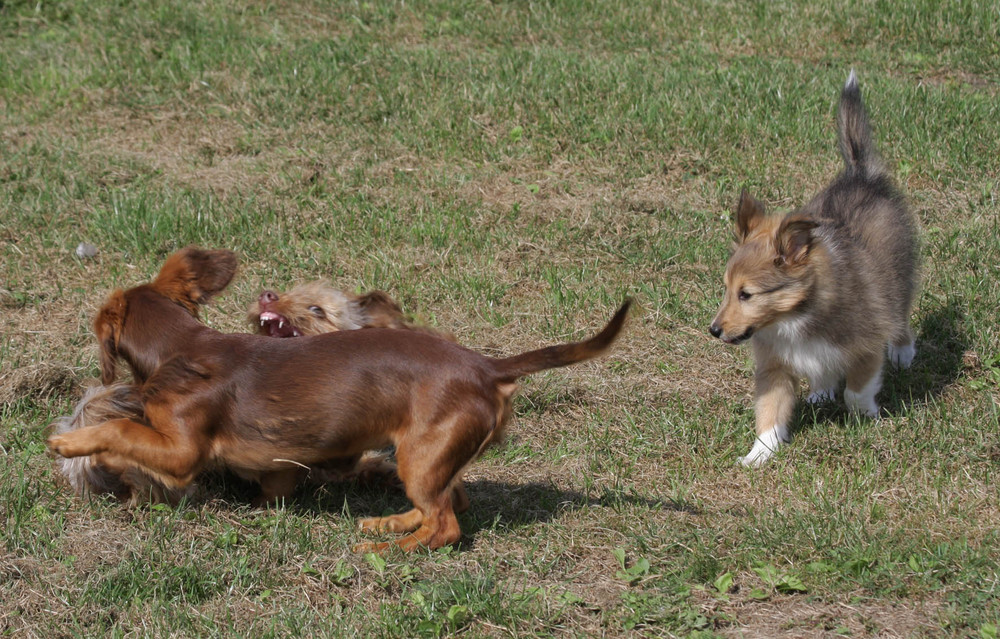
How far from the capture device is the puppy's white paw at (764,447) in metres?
5.14

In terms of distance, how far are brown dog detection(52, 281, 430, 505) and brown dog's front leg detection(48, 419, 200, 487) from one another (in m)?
0.19

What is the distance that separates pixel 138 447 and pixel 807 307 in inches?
122

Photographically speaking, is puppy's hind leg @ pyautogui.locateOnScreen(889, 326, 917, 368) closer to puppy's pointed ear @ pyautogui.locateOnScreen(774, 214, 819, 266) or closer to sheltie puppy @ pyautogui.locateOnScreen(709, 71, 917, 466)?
sheltie puppy @ pyautogui.locateOnScreen(709, 71, 917, 466)

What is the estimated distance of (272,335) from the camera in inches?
204

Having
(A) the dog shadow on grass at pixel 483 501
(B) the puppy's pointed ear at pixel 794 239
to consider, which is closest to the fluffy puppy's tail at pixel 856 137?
(B) the puppy's pointed ear at pixel 794 239

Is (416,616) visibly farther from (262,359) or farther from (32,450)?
(32,450)

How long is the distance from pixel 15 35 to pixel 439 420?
8.39m

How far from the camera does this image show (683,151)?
8.19 meters

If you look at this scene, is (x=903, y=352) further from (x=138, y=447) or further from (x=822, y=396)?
(x=138, y=447)

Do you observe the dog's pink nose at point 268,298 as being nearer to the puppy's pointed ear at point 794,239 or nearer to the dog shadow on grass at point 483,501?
the dog shadow on grass at point 483,501

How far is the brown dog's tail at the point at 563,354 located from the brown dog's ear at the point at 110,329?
1.57 metres

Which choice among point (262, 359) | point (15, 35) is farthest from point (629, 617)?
point (15, 35)

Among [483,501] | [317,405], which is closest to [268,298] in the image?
[317,405]

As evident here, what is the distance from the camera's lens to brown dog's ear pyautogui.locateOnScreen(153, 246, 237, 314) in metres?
4.57
